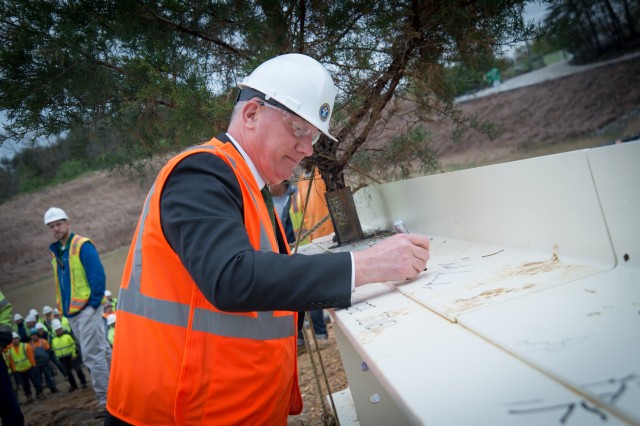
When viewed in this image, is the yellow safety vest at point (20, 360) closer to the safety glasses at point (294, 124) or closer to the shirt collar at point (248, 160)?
the shirt collar at point (248, 160)

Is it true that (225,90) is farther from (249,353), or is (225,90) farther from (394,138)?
(249,353)

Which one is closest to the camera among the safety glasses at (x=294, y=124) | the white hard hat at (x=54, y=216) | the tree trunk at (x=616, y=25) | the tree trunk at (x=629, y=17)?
the safety glasses at (x=294, y=124)

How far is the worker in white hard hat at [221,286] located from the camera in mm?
1067

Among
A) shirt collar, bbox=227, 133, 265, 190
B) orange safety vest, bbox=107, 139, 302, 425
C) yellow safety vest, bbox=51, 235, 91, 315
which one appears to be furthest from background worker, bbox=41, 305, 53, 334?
shirt collar, bbox=227, 133, 265, 190

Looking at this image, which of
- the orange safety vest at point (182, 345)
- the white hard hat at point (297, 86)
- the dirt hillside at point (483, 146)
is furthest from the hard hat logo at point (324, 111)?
the dirt hillside at point (483, 146)

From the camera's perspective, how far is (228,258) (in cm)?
103

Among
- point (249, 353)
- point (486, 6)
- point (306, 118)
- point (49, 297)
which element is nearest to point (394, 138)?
point (486, 6)

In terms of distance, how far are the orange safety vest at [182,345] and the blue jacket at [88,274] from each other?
12.0 ft

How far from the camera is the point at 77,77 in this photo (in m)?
2.58

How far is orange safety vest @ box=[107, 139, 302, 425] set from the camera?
1.17m

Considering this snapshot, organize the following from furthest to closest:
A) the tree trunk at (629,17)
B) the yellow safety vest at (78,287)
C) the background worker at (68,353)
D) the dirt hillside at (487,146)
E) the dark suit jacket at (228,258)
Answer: the tree trunk at (629,17)
the dirt hillside at (487,146)
the background worker at (68,353)
the yellow safety vest at (78,287)
the dark suit jacket at (228,258)

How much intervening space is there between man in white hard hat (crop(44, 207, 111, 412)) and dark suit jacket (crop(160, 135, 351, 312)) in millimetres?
3957

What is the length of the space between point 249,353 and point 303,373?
3106 millimetres
